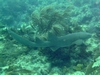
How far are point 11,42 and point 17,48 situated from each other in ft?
1.82

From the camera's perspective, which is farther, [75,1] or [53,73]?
[75,1]

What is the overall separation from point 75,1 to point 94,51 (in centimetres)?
1277

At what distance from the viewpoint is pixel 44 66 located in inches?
232

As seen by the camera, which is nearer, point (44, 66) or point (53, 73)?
point (53, 73)

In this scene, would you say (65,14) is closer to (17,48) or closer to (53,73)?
(17,48)

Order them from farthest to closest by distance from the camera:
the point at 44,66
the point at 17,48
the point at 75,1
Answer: the point at 75,1 → the point at 17,48 → the point at 44,66

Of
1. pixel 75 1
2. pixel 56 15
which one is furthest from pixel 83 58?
pixel 75 1

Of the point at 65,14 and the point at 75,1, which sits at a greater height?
the point at 75,1

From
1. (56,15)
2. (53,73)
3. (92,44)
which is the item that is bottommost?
(53,73)

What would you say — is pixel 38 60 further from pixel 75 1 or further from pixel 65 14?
pixel 75 1

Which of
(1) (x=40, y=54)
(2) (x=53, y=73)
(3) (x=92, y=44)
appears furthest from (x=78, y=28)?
(2) (x=53, y=73)

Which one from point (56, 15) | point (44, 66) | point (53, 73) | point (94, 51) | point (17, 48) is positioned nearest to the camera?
point (53, 73)

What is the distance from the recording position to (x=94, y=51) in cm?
627

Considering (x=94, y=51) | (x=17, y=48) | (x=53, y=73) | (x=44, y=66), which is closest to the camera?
(x=53, y=73)
